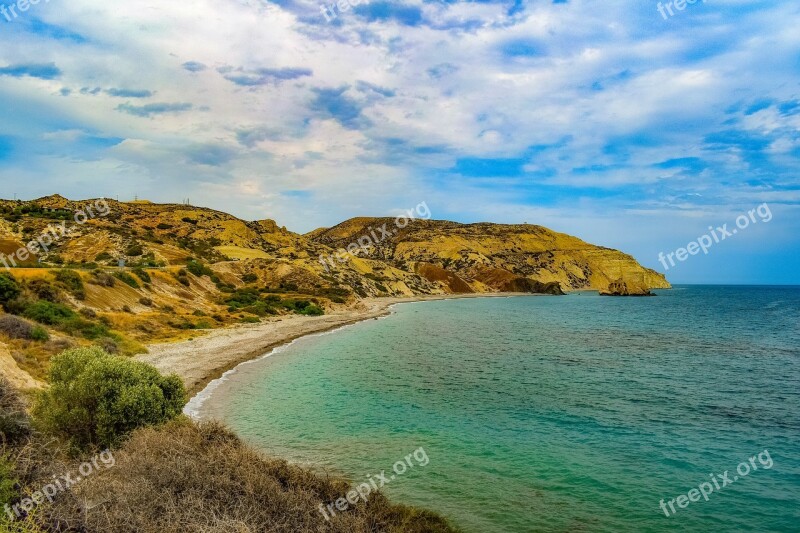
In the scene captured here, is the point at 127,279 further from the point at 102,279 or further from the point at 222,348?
the point at 222,348

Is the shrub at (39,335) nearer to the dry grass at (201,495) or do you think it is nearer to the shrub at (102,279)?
the dry grass at (201,495)

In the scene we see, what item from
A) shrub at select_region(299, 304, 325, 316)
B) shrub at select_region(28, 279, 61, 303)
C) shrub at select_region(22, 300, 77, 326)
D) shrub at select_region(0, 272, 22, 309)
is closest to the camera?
shrub at select_region(0, 272, 22, 309)

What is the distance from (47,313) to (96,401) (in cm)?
2085

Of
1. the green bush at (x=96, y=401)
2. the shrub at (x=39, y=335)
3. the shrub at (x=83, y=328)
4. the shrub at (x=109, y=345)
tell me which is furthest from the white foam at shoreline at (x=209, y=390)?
the shrub at (x=83, y=328)

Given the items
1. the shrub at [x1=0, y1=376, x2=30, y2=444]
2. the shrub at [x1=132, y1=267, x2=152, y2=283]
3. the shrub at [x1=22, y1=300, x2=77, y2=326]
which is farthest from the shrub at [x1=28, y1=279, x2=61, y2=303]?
the shrub at [x1=0, y1=376, x2=30, y2=444]

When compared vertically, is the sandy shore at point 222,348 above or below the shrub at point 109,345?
below

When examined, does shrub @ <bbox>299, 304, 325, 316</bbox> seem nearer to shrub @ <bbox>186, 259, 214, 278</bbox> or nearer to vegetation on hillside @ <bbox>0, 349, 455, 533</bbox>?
shrub @ <bbox>186, 259, 214, 278</bbox>

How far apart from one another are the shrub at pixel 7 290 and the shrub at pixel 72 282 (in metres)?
8.06

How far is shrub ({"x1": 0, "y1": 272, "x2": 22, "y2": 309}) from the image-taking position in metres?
27.2

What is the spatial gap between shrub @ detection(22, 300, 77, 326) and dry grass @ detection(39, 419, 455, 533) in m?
23.0

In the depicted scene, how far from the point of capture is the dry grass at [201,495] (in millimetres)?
6652

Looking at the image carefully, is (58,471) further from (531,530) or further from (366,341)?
(366,341)

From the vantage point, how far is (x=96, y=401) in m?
12.1

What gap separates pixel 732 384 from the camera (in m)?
26.8
